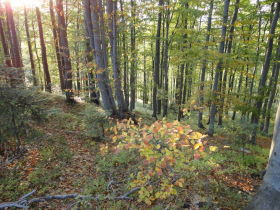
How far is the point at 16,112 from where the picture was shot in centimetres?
389

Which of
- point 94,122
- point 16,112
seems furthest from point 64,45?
point 16,112

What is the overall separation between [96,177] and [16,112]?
106 inches

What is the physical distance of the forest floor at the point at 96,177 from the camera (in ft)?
11.9

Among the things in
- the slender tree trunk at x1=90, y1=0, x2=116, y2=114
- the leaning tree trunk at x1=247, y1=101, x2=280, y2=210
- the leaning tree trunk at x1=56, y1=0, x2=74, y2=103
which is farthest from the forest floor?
→ the leaning tree trunk at x1=56, y1=0, x2=74, y2=103

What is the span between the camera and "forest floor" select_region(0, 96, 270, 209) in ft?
11.9

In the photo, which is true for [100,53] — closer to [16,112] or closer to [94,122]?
[94,122]

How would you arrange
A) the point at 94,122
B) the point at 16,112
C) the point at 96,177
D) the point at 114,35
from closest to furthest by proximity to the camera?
the point at 16,112 < the point at 96,177 < the point at 94,122 < the point at 114,35

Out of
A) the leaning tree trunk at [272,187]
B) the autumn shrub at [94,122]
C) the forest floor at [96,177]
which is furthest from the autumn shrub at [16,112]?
the leaning tree trunk at [272,187]

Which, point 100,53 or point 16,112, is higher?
point 100,53

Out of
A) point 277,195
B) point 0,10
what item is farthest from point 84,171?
point 0,10

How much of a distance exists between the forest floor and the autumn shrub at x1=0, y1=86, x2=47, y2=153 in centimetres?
38

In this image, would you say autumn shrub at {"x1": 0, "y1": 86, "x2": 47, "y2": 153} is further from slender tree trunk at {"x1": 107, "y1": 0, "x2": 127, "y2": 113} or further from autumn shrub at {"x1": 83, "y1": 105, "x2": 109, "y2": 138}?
slender tree trunk at {"x1": 107, "y1": 0, "x2": 127, "y2": 113}

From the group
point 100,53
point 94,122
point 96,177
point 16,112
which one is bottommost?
point 96,177

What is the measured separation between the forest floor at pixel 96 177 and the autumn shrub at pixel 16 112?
0.38m
